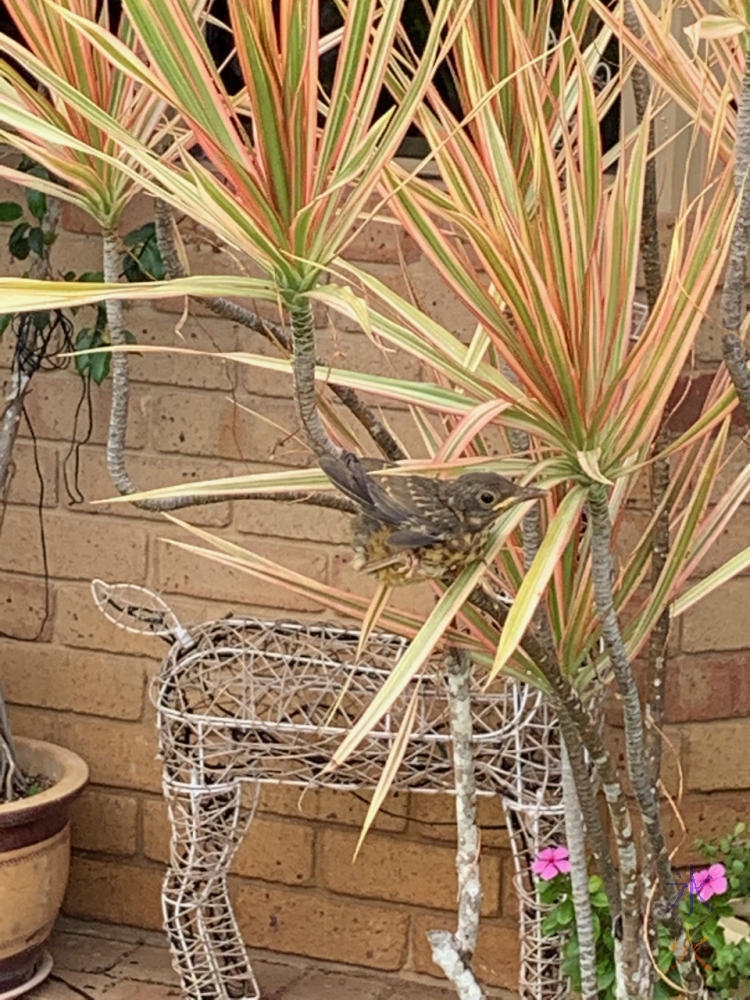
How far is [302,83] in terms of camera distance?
128cm

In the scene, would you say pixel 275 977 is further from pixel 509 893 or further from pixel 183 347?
pixel 183 347

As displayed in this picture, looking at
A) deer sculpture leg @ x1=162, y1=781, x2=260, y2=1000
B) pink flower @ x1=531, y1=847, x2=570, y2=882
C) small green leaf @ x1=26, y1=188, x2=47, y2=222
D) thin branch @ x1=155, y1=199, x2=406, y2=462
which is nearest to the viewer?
thin branch @ x1=155, y1=199, x2=406, y2=462

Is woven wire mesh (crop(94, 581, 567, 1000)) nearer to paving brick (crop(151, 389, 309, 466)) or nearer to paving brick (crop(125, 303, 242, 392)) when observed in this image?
paving brick (crop(151, 389, 309, 466))

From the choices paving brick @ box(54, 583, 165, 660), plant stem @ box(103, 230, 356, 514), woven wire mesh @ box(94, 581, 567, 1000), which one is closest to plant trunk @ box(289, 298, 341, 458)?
plant stem @ box(103, 230, 356, 514)

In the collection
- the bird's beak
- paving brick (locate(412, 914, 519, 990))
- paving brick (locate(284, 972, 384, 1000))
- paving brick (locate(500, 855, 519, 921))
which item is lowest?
paving brick (locate(284, 972, 384, 1000))

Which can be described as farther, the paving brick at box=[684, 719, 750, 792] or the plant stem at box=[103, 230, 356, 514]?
the paving brick at box=[684, 719, 750, 792]

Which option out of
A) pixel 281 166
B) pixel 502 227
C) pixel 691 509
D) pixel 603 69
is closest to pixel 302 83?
pixel 281 166

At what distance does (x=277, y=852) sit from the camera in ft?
9.52

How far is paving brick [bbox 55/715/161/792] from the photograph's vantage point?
295 centimetres

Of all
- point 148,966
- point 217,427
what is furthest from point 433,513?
point 148,966

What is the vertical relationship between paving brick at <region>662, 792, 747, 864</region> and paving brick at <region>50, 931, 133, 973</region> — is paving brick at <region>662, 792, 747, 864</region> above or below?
above

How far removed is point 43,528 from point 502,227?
172 cm

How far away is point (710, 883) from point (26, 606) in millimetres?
1390

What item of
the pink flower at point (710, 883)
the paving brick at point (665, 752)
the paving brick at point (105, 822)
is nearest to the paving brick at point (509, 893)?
the paving brick at point (665, 752)
